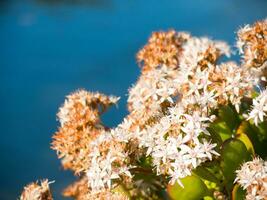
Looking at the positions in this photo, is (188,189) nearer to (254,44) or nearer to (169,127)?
(169,127)

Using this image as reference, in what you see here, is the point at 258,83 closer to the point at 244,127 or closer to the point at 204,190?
the point at 244,127

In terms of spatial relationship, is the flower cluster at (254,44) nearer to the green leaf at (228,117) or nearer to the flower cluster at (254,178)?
the green leaf at (228,117)

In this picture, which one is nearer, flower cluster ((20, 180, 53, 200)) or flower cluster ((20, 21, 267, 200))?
flower cluster ((20, 21, 267, 200))

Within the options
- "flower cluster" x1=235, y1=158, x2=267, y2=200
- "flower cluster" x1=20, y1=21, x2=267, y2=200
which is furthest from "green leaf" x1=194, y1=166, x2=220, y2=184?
"flower cluster" x1=235, y1=158, x2=267, y2=200

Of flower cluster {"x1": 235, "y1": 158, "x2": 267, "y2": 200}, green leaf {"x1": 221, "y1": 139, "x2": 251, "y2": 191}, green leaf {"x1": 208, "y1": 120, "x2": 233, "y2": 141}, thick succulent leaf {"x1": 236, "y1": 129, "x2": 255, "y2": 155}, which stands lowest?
flower cluster {"x1": 235, "y1": 158, "x2": 267, "y2": 200}

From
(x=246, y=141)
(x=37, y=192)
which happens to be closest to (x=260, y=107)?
(x=246, y=141)

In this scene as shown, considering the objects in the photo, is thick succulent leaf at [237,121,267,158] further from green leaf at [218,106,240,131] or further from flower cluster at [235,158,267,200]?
flower cluster at [235,158,267,200]


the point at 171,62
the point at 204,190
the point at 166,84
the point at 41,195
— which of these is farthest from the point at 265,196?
the point at 171,62

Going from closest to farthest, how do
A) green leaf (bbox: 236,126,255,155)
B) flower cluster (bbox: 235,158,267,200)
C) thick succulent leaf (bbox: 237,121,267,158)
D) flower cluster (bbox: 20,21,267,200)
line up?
flower cluster (bbox: 235,158,267,200) → flower cluster (bbox: 20,21,267,200) → green leaf (bbox: 236,126,255,155) → thick succulent leaf (bbox: 237,121,267,158)
